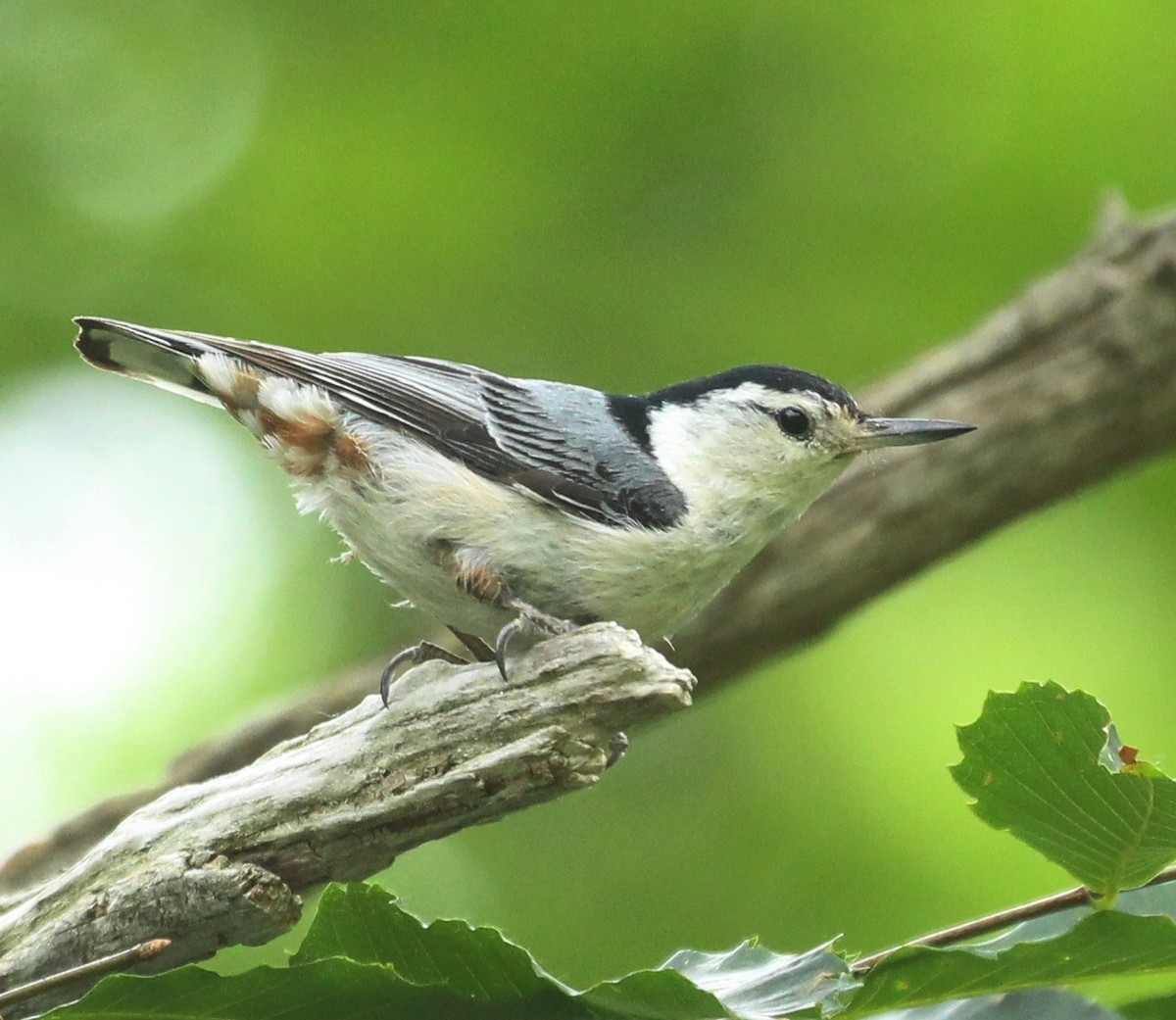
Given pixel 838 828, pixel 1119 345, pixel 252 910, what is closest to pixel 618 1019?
pixel 252 910

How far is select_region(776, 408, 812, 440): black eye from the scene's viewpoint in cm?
300

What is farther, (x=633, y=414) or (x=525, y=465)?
(x=633, y=414)

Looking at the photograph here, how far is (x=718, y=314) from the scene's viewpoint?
5.06 metres

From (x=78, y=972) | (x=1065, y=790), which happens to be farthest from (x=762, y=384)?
(x=78, y=972)

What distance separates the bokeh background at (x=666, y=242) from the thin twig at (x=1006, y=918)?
284 centimetres

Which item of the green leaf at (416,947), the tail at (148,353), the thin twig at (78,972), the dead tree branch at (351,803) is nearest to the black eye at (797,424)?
the dead tree branch at (351,803)

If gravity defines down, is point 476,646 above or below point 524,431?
below

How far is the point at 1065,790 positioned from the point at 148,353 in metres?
2.12

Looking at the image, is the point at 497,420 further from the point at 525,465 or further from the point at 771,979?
the point at 771,979

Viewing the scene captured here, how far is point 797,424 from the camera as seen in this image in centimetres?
301

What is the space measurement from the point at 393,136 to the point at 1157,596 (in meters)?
3.30

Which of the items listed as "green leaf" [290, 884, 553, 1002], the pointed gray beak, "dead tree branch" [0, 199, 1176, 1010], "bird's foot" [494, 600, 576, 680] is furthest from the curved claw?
"dead tree branch" [0, 199, 1176, 1010]

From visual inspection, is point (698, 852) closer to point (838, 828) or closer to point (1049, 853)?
point (838, 828)

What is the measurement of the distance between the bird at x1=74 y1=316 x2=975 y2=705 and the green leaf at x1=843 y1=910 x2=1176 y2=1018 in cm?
114
